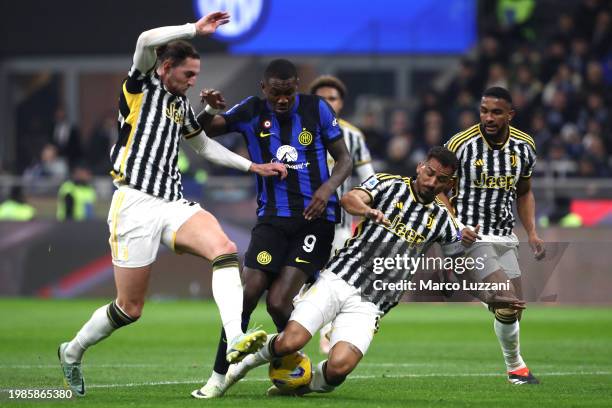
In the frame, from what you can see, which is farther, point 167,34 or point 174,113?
point 174,113

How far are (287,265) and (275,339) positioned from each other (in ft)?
1.87

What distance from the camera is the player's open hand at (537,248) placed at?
9.20 m

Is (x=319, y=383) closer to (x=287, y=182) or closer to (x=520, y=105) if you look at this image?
(x=287, y=182)

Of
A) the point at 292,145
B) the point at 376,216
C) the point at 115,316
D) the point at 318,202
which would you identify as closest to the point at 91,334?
the point at 115,316

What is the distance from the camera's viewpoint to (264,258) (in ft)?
28.7

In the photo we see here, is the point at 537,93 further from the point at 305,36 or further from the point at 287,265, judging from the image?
the point at 287,265

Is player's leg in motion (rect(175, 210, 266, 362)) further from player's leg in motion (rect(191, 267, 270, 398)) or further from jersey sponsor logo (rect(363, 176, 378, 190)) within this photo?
jersey sponsor logo (rect(363, 176, 378, 190))

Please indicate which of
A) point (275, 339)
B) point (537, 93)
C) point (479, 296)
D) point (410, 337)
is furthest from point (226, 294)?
point (537, 93)

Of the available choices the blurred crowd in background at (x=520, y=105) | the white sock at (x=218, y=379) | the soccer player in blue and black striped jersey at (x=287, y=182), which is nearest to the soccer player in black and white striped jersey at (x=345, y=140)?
the soccer player in blue and black striped jersey at (x=287, y=182)

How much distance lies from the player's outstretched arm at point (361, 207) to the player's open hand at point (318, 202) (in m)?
0.17

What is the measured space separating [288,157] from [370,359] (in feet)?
10.3

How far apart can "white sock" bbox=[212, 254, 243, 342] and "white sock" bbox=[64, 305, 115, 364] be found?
787 millimetres

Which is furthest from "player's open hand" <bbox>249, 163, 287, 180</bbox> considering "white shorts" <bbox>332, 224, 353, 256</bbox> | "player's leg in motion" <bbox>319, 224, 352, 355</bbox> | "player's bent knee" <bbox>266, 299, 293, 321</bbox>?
"white shorts" <bbox>332, 224, 353, 256</bbox>

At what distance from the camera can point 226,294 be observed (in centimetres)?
811
